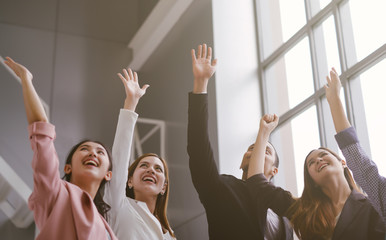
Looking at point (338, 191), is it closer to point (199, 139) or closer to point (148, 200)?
point (199, 139)

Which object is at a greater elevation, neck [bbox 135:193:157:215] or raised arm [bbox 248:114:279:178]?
raised arm [bbox 248:114:279:178]

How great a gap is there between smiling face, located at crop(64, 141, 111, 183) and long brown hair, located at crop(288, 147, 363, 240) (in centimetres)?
99

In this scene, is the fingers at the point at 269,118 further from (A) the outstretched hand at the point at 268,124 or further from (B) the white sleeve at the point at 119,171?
(B) the white sleeve at the point at 119,171

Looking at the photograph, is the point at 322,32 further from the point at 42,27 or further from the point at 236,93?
the point at 42,27

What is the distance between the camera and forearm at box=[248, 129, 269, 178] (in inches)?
129

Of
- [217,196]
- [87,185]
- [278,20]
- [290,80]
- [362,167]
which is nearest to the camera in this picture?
[362,167]

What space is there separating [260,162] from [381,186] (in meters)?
0.80

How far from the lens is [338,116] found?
115 inches

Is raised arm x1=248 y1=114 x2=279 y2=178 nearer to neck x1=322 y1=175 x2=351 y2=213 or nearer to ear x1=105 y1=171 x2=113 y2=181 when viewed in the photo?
neck x1=322 y1=175 x2=351 y2=213

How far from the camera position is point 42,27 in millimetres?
6387

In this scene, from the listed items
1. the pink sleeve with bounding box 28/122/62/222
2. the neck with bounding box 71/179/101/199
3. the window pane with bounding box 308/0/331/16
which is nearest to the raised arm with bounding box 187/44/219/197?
the neck with bounding box 71/179/101/199

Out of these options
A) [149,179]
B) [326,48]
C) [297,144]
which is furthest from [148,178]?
[326,48]

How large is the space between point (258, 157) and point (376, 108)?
0.95m

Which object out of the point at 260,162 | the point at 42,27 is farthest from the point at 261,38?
the point at 42,27
